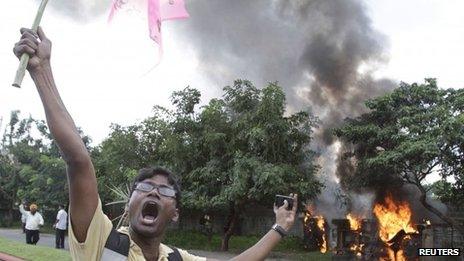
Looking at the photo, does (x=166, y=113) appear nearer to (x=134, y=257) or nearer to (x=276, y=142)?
(x=276, y=142)

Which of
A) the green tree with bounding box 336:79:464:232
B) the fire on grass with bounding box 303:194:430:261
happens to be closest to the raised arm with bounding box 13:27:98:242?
the green tree with bounding box 336:79:464:232

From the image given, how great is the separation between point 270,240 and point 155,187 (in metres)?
0.71

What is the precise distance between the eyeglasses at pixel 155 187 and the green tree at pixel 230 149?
14570 mm

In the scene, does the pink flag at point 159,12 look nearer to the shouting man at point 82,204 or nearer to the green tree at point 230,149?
the shouting man at point 82,204

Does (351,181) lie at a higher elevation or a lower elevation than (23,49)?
higher

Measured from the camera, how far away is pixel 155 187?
6.16ft

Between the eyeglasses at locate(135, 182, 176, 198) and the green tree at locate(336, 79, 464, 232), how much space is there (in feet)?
44.9

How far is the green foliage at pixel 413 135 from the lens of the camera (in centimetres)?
1461

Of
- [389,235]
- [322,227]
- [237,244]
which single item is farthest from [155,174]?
[322,227]

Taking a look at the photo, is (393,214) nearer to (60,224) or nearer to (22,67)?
(60,224)

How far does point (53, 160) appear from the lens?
25.2m

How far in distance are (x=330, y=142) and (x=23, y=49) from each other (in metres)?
25.7

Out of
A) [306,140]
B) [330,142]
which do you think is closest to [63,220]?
[306,140]

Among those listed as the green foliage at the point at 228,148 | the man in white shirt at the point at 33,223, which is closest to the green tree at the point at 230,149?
the green foliage at the point at 228,148
